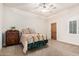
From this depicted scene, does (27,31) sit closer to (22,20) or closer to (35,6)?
(22,20)

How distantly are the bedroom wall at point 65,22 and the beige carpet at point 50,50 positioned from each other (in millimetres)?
187

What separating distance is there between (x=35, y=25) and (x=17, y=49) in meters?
0.80

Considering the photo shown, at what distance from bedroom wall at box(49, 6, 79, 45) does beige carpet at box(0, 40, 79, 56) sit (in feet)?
0.61

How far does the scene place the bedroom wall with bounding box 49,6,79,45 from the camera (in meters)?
2.36

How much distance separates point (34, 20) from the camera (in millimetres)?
2250

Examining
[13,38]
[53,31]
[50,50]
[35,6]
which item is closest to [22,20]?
[35,6]

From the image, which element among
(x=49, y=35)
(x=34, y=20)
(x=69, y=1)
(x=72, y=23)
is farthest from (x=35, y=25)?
(x=72, y=23)

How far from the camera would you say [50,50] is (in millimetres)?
2412

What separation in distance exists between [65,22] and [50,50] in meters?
0.99

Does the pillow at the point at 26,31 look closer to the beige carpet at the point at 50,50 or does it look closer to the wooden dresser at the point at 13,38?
the wooden dresser at the point at 13,38

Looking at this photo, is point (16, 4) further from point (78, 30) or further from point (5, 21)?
point (78, 30)

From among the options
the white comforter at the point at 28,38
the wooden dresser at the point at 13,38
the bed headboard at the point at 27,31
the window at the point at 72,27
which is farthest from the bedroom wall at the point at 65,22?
the wooden dresser at the point at 13,38

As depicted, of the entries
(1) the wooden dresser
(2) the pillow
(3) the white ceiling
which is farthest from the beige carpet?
(3) the white ceiling

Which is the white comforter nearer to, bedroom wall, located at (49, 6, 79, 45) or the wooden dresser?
the wooden dresser
